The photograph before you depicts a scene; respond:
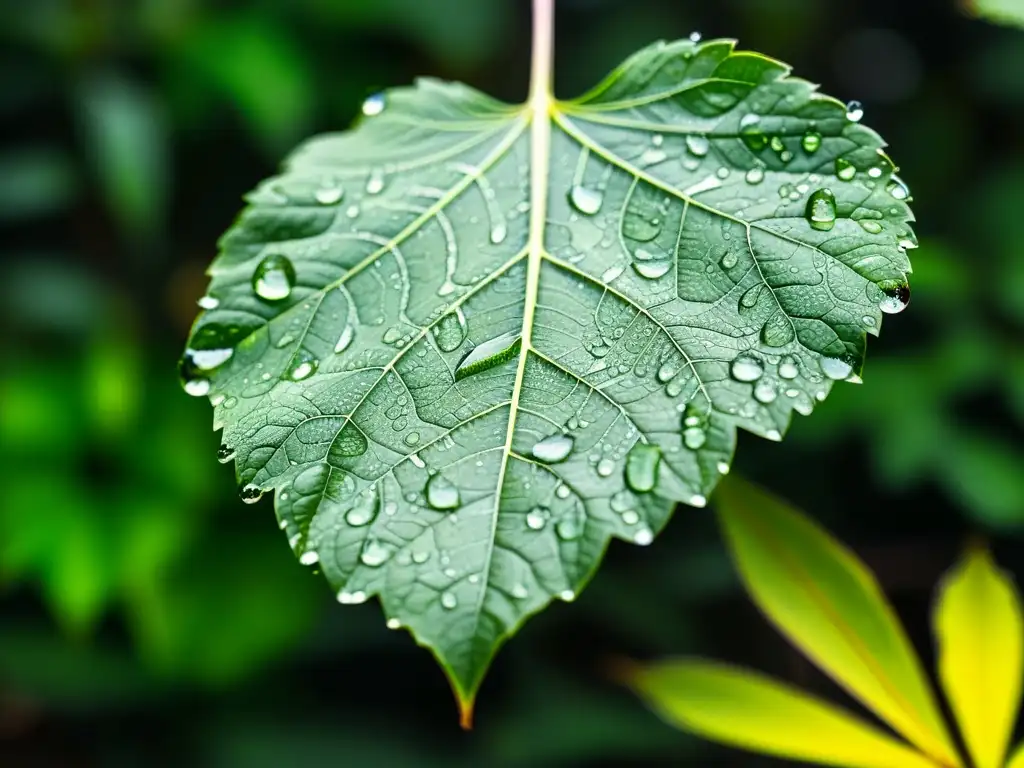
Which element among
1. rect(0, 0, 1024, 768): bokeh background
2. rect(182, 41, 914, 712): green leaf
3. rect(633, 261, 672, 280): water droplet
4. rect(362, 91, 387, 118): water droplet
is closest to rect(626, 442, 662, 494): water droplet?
rect(182, 41, 914, 712): green leaf

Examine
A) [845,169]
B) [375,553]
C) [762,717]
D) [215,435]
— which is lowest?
[215,435]

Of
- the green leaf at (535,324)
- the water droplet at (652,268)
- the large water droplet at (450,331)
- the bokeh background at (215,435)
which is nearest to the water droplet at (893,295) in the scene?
the green leaf at (535,324)

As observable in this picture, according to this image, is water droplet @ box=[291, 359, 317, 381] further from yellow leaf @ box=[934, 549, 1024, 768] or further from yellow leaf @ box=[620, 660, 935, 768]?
yellow leaf @ box=[934, 549, 1024, 768]

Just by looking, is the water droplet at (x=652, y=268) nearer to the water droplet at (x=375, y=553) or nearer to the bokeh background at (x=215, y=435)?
the water droplet at (x=375, y=553)

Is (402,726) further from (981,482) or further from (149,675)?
(981,482)

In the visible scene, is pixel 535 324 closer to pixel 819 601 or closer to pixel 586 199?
pixel 586 199

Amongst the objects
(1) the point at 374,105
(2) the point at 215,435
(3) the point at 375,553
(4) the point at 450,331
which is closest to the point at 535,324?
(4) the point at 450,331
